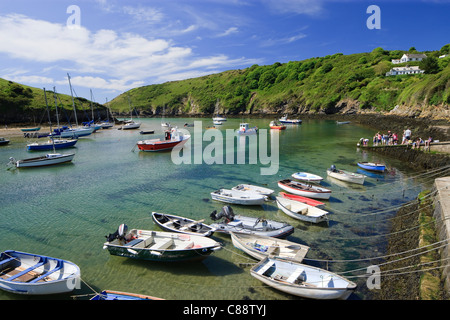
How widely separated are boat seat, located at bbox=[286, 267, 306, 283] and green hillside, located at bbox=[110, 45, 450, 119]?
62220 mm

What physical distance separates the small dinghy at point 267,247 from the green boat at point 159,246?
5.82 ft

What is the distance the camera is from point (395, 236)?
15906 mm

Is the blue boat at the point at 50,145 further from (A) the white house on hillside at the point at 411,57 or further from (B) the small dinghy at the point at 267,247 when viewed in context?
(A) the white house on hillside at the point at 411,57

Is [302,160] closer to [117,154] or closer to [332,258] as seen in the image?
[332,258]

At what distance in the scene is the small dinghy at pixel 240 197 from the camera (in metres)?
20.9

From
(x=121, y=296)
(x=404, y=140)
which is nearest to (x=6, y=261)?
(x=121, y=296)

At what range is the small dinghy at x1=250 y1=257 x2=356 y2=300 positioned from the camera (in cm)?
1036

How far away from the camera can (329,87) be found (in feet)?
412

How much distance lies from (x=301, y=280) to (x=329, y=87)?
13019 centimetres

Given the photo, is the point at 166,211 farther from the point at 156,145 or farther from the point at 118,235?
the point at 156,145

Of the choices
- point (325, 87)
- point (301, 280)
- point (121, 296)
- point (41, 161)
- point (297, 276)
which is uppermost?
point (325, 87)

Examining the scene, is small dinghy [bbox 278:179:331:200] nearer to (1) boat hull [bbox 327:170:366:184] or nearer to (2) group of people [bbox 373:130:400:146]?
(1) boat hull [bbox 327:170:366:184]
